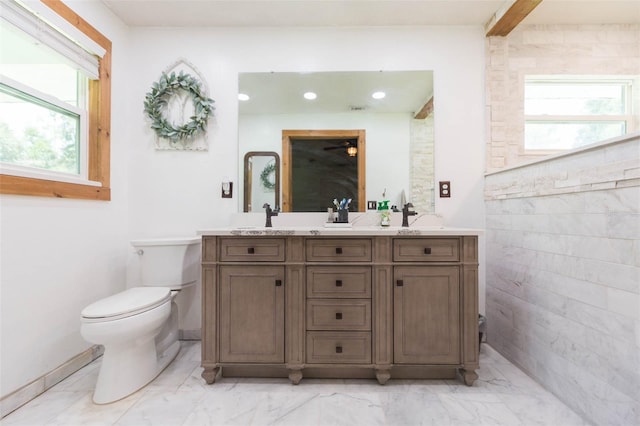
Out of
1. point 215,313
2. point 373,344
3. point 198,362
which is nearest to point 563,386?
point 373,344

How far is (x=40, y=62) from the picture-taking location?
1664mm

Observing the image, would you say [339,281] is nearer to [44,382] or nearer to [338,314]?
[338,314]

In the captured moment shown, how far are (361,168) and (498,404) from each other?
5.28 feet

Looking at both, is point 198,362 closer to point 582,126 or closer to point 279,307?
point 279,307

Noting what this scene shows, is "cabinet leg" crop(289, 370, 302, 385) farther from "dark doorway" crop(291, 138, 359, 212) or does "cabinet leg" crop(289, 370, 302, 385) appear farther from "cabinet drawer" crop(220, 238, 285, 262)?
"dark doorway" crop(291, 138, 359, 212)

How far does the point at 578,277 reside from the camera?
140 cm

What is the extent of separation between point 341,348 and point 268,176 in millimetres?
1315

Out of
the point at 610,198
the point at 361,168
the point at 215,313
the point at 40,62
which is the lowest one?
the point at 215,313

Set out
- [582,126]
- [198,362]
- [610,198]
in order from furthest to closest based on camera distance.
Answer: [582,126] < [198,362] < [610,198]

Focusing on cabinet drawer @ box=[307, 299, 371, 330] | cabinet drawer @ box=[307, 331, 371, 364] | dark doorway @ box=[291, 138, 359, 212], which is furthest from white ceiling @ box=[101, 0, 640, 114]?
cabinet drawer @ box=[307, 331, 371, 364]

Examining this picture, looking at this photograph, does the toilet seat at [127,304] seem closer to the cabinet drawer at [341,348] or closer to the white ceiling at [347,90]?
the cabinet drawer at [341,348]

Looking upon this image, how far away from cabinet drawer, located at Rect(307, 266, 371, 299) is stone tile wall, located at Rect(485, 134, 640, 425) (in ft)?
3.32

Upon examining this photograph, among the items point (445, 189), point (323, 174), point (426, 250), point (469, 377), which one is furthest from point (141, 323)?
point (445, 189)

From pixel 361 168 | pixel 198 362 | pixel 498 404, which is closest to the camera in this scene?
pixel 498 404
